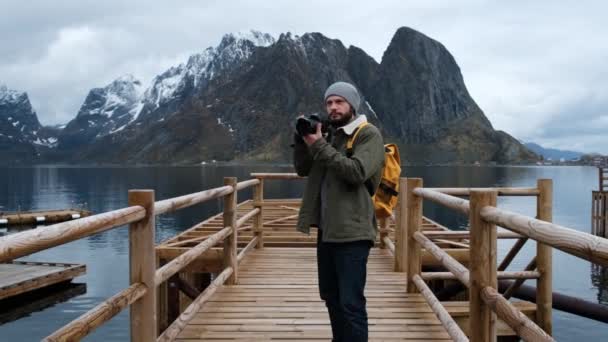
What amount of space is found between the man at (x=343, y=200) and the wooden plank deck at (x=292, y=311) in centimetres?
116

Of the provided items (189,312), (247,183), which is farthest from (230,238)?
(189,312)

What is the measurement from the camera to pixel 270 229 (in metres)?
12.3

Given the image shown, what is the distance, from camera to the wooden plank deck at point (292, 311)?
5.18 m

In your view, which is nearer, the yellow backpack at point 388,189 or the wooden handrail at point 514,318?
the wooden handrail at point 514,318

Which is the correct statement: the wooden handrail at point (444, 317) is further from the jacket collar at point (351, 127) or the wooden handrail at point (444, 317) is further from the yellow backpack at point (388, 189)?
the jacket collar at point (351, 127)

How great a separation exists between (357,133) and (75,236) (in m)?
2.02

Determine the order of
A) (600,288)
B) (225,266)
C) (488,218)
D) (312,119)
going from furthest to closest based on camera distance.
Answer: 1. (600,288)
2. (225,266)
3. (312,119)
4. (488,218)

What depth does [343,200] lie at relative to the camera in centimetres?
393

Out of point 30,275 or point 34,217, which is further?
point 34,217

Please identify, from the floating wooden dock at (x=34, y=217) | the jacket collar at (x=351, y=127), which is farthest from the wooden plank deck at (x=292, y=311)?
the floating wooden dock at (x=34, y=217)

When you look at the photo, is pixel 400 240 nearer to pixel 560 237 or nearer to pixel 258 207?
pixel 258 207

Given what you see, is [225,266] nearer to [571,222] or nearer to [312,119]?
[312,119]

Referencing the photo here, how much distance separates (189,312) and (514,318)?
3248 mm

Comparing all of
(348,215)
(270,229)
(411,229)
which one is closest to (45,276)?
(270,229)
